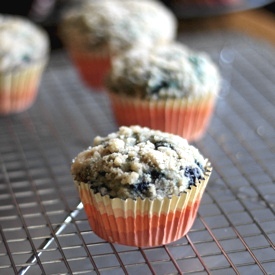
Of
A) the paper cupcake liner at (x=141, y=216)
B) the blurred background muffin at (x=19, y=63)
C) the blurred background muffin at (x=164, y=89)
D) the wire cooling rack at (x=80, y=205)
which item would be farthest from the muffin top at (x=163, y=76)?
the paper cupcake liner at (x=141, y=216)

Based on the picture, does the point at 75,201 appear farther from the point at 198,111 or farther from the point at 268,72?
the point at 268,72

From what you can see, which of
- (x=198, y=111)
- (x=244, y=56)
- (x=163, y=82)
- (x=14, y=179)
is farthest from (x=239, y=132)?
(x=14, y=179)

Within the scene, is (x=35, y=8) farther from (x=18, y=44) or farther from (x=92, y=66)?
(x=18, y=44)

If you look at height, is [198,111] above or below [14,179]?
above

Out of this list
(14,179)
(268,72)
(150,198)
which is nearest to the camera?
(150,198)

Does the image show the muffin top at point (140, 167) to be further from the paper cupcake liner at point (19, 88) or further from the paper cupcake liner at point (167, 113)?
the paper cupcake liner at point (19, 88)

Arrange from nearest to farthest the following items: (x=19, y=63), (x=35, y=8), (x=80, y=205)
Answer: (x=80, y=205), (x=19, y=63), (x=35, y=8)

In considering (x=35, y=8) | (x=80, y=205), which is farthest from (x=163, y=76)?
(x=35, y=8)
